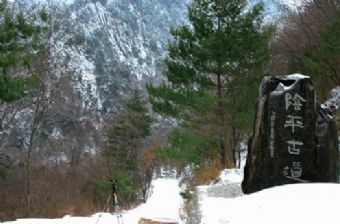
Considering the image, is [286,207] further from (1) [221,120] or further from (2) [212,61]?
(1) [221,120]

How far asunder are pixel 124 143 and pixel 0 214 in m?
10.5

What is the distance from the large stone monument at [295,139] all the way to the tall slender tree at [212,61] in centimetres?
900

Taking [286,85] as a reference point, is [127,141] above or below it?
above

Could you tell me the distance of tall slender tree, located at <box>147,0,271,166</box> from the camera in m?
16.2

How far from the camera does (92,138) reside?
159 feet

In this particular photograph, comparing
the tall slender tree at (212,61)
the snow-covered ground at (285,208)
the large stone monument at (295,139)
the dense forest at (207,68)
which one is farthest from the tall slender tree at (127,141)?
the snow-covered ground at (285,208)

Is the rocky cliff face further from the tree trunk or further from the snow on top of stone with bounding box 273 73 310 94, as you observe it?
the snow on top of stone with bounding box 273 73 310 94

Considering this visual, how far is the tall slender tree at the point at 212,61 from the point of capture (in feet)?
53.1

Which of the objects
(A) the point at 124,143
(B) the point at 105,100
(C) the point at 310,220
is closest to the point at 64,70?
(A) the point at 124,143

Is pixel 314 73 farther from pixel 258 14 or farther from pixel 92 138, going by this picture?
pixel 92 138

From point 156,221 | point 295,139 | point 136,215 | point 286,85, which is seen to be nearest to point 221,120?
point 136,215

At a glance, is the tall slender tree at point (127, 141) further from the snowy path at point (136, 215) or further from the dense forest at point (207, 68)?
the snowy path at point (136, 215)

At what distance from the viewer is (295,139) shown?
6699 millimetres

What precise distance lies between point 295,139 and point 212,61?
1009 centimetres
